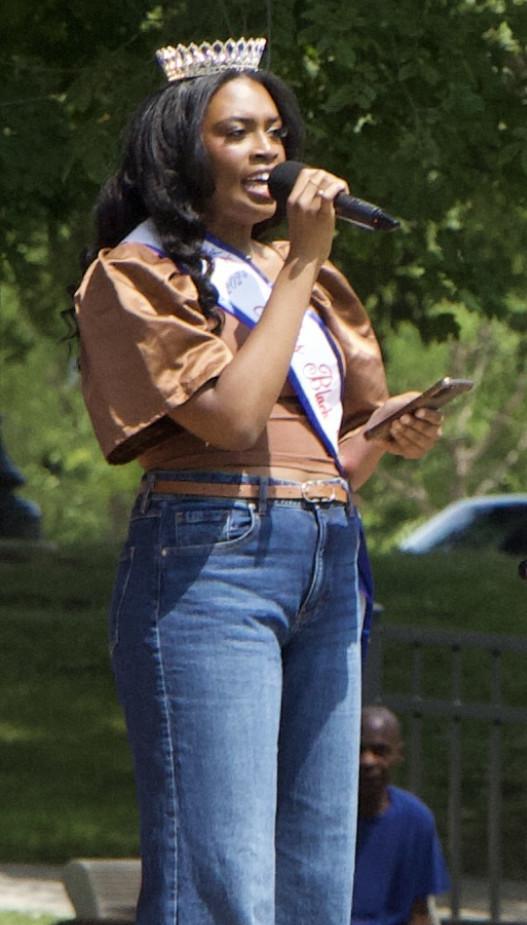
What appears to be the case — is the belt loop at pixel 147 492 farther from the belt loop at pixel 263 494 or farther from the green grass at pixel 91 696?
the green grass at pixel 91 696

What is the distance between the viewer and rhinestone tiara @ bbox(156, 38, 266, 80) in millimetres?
3357

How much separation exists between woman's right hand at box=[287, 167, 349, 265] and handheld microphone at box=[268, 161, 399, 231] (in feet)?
0.05

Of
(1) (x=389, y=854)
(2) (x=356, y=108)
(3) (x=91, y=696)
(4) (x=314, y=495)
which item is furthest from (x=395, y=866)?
(3) (x=91, y=696)

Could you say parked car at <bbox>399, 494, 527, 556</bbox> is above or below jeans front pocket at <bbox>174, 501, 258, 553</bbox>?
below

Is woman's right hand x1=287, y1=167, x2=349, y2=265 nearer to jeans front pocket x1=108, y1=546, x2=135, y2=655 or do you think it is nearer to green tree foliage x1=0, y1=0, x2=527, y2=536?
jeans front pocket x1=108, y1=546, x2=135, y2=655

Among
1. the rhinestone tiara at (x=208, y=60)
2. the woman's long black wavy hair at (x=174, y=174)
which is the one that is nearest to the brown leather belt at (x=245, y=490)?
the woman's long black wavy hair at (x=174, y=174)

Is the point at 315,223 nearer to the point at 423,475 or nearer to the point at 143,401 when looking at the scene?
the point at 143,401

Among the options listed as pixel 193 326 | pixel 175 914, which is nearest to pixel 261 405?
pixel 193 326

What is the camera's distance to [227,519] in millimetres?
3092

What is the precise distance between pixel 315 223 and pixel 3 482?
1233cm

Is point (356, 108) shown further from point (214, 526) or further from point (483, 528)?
point (483, 528)

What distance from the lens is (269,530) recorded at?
3.11 metres

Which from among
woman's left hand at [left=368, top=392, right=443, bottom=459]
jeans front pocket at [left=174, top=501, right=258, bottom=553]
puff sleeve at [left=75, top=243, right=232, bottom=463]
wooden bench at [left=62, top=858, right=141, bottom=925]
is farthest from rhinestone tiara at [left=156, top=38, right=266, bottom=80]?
wooden bench at [left=62, top=858, right=141, bottom=925]

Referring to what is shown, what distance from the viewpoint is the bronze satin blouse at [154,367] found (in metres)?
3.06
